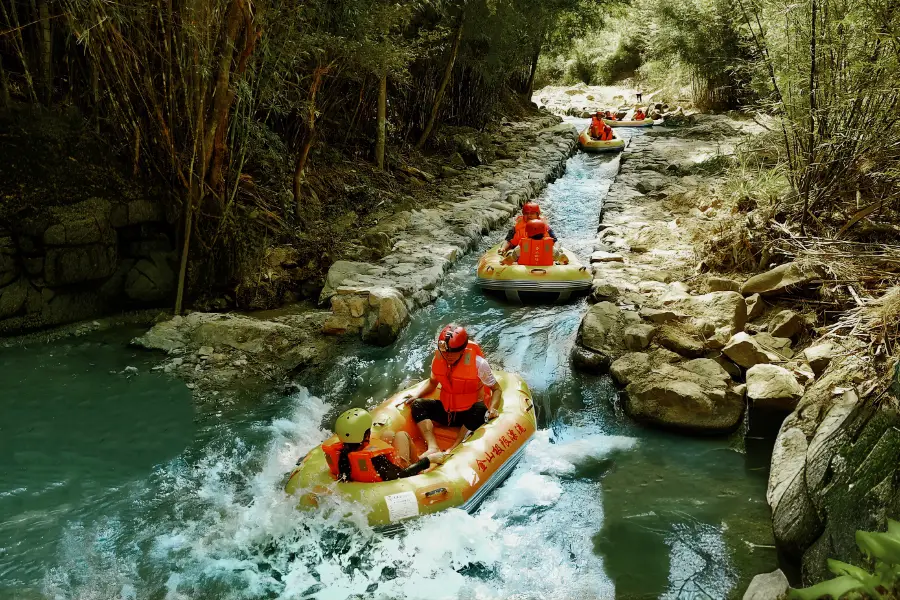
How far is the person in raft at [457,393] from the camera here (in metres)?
4.86

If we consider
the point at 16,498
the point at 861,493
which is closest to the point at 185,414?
the point at 16,498

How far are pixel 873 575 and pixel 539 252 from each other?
6008 mm

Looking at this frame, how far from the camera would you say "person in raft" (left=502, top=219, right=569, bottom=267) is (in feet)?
25.7

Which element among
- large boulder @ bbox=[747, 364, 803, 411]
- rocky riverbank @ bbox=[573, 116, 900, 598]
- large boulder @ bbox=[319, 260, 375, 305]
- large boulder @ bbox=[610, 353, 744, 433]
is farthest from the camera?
large boulder @ bbox=[319, 260, 375, 305]

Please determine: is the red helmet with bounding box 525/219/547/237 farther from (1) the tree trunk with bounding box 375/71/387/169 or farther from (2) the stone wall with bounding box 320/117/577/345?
(1) the tree trunk with bounding box 375/71/387/169

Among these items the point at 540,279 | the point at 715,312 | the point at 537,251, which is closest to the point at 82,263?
the point at 540,279

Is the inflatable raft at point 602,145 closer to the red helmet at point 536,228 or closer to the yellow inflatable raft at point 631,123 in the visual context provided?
the yellow inflatable raft at point 631,123

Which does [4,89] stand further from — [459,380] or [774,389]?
[774,389]

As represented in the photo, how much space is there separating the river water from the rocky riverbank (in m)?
0.26

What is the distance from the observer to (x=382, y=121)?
10.3 m

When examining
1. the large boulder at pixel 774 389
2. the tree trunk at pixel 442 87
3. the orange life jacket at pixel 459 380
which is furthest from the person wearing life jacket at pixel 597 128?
the orange life jacket at pixel 459 380

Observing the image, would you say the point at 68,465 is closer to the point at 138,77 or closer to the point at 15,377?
the point at 15,377

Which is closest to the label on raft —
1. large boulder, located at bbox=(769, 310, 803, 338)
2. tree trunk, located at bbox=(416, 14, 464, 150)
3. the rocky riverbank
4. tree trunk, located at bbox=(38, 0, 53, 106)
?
the rocky riverbank

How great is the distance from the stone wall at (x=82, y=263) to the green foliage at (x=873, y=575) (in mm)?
6201
